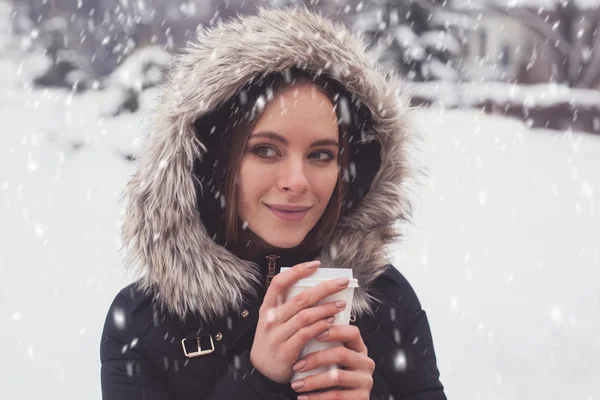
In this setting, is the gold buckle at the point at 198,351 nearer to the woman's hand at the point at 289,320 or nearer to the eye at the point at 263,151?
the woman's hand at the point at 289,320

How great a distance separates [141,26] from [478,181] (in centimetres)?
→ 614

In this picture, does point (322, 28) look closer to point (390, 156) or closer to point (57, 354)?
point (390, 156)

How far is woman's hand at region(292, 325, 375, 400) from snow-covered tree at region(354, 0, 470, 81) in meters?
6.91

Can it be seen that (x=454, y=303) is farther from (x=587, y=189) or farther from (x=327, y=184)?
(x=587, y=189)

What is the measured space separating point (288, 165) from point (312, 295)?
400 millimetres

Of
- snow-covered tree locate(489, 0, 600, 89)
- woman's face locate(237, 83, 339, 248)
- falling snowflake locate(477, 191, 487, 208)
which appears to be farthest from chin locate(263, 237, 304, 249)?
snow-covered tree locate(489, 0, 600, 89)

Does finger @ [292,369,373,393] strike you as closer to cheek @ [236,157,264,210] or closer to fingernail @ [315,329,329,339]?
fingernail @ [315,329,329,339]

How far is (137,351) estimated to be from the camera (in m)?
1.56

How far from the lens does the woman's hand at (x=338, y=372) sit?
1285 millimetres

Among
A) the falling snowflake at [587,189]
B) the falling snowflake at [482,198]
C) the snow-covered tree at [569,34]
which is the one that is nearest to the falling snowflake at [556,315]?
the falling snowflake at [482,198]

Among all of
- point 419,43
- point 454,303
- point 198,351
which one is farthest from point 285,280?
point 419,43

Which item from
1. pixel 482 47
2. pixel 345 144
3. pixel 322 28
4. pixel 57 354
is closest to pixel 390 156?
pixel 345 144

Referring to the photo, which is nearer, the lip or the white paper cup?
the white paper cup

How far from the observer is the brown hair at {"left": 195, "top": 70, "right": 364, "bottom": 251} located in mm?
1552
